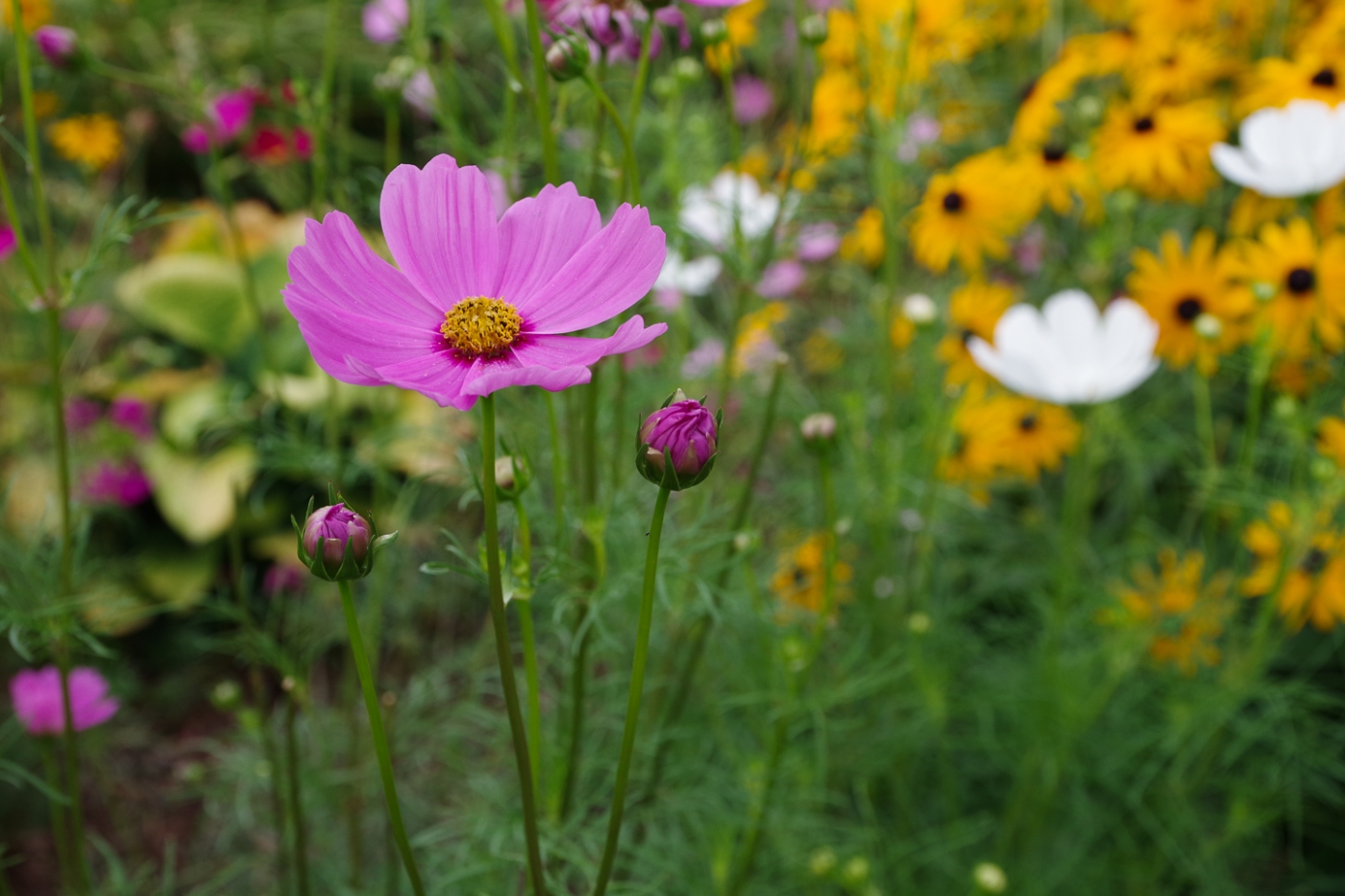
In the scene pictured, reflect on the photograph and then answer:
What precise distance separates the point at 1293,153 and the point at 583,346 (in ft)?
2.48

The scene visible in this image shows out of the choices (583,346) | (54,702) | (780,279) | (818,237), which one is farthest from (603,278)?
(780,279)

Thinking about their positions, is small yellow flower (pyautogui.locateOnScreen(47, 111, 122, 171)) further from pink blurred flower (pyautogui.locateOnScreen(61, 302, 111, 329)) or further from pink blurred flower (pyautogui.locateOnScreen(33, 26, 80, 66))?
pink blurred flower (pyautogui.locateOnScreen(33, 26, 80, 66))

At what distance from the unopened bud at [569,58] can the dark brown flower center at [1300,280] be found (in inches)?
32.1

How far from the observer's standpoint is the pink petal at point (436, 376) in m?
0.34

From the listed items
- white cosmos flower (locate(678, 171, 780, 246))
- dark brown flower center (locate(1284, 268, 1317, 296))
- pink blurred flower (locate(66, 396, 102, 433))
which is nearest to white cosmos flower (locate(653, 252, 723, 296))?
white cosmos flower (locate(678, 171, 780, 246))

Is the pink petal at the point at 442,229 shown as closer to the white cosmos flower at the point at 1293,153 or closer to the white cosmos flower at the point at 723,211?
the white cosmos flower at the point at 723,211

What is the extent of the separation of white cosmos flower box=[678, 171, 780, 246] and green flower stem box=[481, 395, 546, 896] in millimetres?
488

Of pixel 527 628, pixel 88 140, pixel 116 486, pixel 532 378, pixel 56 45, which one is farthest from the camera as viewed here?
pixel 88 140

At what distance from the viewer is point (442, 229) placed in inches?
16.0

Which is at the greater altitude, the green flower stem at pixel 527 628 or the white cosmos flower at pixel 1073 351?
the white cosmos flower at pixel 1073 351

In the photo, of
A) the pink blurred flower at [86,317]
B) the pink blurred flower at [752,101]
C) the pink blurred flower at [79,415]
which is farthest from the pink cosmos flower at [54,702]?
the pink blurred flower at [752,101]

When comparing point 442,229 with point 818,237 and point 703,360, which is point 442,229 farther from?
point 703,360

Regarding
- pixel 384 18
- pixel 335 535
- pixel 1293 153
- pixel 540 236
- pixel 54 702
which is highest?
pixel 384 18

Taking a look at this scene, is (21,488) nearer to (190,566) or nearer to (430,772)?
(190,566)
